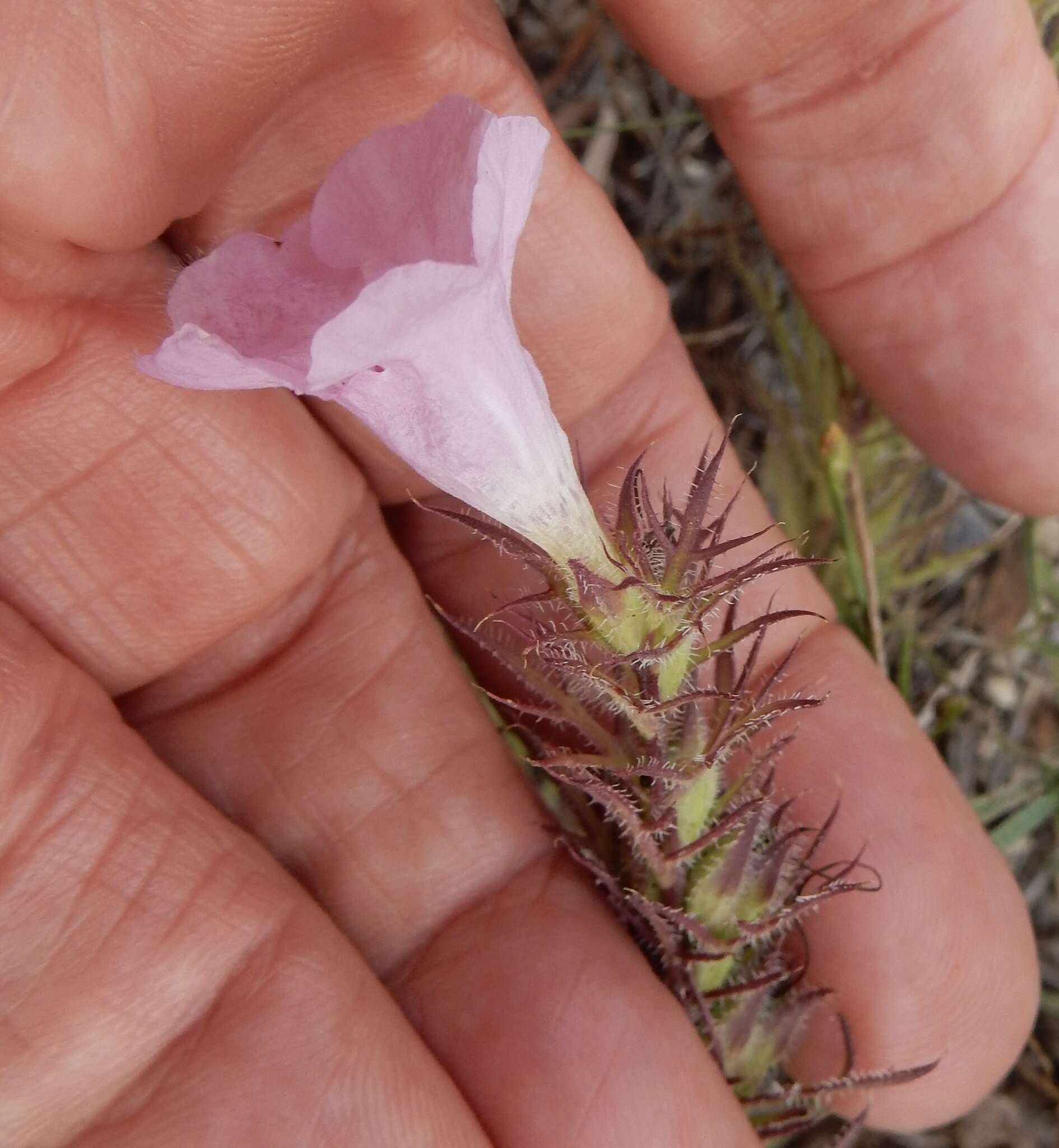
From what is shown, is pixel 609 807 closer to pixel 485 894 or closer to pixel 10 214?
pixel 485 894

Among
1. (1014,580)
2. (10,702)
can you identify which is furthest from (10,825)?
(1014,580)

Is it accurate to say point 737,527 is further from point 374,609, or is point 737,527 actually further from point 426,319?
point 426,319

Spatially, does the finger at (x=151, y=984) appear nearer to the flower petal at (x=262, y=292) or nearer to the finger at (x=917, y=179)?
the flower petal at (x=262, y=292)

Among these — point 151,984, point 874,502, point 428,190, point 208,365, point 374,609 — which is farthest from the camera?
point 874,502

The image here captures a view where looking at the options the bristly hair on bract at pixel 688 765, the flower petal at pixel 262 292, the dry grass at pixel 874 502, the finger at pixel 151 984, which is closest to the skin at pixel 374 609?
the finger at pixel 151 984

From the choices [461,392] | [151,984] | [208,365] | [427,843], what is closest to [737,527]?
[427,843]

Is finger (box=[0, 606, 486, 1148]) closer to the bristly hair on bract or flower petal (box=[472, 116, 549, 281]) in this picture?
the bristly hair on bract
